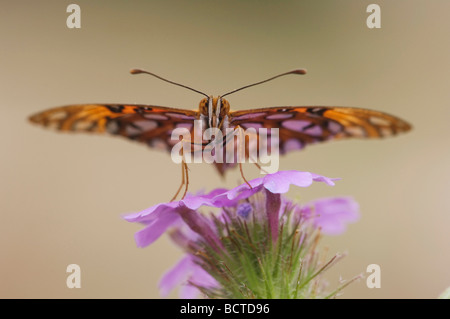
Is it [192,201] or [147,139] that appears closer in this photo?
[192,201]

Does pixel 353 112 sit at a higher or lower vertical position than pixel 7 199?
higher

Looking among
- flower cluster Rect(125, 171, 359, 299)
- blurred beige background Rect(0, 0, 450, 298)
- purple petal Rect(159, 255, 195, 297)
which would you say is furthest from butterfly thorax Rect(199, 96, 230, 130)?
blurred beige background Rect(0, 0, 450, 298)

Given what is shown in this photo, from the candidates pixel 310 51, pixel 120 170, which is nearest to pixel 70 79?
pixel 120 170

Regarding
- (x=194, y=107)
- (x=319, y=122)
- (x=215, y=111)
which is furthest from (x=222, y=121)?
(x=194, y=107)

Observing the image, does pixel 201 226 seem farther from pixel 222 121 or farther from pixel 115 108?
pixel 115 108

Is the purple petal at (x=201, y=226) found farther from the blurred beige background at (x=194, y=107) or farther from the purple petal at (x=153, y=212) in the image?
the blurred beige background at (x=194, y=107)
